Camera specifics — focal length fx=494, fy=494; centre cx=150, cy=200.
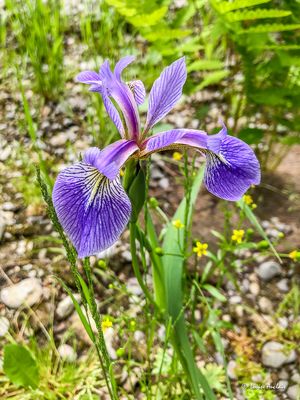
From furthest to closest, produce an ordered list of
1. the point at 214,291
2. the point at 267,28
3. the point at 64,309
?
the point at 64,309
the point at 267,28
the point at 214,291

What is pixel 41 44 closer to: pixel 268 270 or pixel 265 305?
pixel 268 270

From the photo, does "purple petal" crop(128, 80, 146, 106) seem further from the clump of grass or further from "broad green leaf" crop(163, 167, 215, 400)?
the clump of grass

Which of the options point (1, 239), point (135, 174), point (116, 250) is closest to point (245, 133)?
point (116, 250)

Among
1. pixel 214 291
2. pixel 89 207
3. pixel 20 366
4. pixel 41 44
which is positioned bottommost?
pixel 20 366

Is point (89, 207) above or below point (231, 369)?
above

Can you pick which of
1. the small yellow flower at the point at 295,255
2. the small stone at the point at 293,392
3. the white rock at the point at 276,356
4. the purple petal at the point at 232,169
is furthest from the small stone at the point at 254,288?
the purple petal at the point at 232,169

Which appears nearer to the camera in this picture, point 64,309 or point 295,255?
point 295,255

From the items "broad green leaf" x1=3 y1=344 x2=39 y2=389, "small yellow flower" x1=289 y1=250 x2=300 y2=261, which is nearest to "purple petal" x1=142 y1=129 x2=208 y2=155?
"small yellow flower" x1=289 y1=250 x2=300 y2=261

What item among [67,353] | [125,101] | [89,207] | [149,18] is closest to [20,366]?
[67,353]
